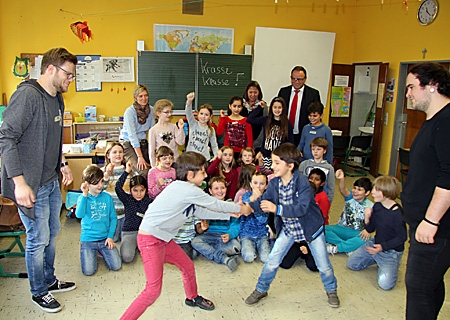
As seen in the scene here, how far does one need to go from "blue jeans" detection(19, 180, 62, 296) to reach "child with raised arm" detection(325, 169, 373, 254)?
2.34 metres

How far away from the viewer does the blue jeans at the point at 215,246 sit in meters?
3.46

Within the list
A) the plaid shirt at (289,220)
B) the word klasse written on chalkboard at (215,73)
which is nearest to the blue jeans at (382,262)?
the plaid shirt at (289,220)

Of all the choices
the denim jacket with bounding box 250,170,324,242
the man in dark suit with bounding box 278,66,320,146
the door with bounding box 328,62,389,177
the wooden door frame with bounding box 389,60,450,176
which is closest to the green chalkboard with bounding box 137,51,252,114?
the door with bounding box 328,62,389,177

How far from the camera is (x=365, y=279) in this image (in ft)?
10.9

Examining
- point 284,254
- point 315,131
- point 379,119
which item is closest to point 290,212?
point 284,254

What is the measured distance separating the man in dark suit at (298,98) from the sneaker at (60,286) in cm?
284

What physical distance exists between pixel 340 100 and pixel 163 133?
14.5 feet

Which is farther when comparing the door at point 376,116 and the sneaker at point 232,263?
the door at point 376,116

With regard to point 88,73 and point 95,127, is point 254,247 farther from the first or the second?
point 88,73

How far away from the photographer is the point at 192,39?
663cm

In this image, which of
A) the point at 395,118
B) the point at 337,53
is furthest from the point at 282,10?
the point at 395,118

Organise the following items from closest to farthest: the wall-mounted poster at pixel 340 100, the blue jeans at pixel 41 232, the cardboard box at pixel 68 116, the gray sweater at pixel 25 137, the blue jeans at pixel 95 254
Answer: the gray sweater at pixel 25 137, the blue jeans at pixel 41 232, the blue jeans at pixel 95 254, the cardboard box at pixel 68 116, the wall-mounted poster at pixel 340 100

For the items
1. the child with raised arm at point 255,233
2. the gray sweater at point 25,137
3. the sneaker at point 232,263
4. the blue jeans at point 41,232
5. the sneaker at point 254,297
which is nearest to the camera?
the gray sweater at point 25,137

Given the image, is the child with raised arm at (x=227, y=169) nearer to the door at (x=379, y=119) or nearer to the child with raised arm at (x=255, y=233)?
the child with raised arm at (x=255, y=233)
